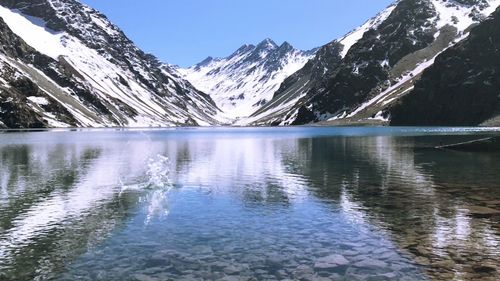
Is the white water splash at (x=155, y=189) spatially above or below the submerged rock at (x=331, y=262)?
above

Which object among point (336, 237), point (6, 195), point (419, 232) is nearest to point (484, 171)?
point (419, 232)

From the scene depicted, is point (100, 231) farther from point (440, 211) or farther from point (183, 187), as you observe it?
point (440, 211)

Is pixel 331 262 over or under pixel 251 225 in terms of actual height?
under

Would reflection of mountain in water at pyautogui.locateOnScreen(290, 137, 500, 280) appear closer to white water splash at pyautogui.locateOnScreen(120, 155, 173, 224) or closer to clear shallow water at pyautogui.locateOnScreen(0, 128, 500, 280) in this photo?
clear shallow water at pyautogui.locateOnScreen(0, 128, 500, 280)

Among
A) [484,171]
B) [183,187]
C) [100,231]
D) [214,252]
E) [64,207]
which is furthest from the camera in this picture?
[484,171]

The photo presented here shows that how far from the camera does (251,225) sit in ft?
108

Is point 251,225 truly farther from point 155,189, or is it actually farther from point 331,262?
point 155,189

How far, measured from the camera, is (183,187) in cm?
5100

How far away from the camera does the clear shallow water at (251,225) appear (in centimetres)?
2367

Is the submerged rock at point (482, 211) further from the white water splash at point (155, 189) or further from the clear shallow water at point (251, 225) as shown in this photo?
the white water splash at point (155, 189)

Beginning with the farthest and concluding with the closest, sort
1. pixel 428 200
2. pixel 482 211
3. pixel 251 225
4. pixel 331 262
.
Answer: pixel 428 200
pixel 482 211
pixel 251 225
pixel 331 262

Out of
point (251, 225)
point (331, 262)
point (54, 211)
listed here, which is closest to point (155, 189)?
point (54, 211)

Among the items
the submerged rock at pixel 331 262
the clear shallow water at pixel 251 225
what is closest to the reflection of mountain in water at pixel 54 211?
the clear shallow water at pixel 251 225

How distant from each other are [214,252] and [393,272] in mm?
8884
